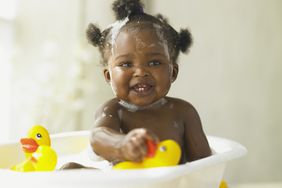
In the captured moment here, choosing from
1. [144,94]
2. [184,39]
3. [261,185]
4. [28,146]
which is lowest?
[261,185]

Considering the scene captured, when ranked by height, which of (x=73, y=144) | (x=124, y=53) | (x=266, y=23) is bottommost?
(x=73, y=144)

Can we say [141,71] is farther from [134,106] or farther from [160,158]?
[160,158]

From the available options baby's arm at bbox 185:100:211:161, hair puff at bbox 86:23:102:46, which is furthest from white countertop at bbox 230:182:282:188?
hair puff at bbox 86:23:102:46

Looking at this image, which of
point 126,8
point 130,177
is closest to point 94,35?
point 126,8

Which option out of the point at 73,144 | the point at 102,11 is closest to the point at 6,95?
the point at 102,11

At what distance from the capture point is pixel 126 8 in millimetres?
891

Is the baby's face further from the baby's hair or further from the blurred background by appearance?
the blurred background

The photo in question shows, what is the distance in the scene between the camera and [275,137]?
2.02 meters

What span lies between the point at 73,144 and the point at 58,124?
2.31ft

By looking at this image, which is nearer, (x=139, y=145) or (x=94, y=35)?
(x=139, y=145)

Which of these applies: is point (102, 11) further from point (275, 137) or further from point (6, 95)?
point (275, 137)

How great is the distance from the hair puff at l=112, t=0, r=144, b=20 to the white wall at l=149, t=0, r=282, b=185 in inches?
45.2

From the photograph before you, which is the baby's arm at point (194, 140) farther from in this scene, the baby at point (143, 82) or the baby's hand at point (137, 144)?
the baby's hand at point (137, 144)

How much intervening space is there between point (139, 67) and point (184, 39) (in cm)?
19
